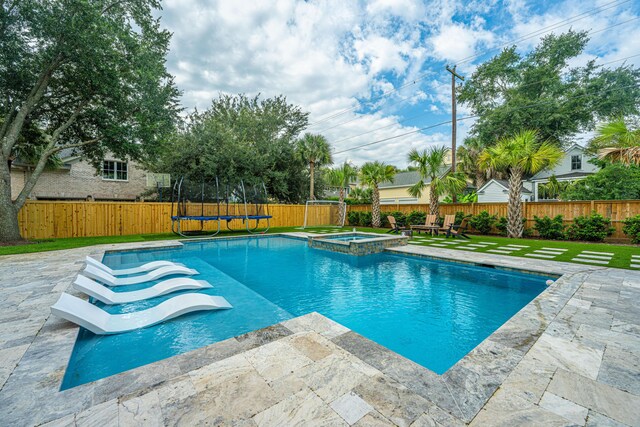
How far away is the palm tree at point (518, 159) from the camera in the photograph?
31.3 ft

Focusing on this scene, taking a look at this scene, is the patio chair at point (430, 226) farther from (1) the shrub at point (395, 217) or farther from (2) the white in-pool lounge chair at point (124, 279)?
(2) the white in-pool lounge chair at point (124, 279)

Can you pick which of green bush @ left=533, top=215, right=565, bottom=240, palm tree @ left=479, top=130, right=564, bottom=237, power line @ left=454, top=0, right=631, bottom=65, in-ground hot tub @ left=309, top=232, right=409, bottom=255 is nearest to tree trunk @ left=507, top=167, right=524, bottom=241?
palm tree @ left=479, top=130, right=564, bottom=237

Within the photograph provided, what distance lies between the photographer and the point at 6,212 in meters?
8.26

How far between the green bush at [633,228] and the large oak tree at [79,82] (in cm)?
1680

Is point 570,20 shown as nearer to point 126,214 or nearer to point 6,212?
point 126,214

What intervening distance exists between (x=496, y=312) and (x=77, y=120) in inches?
567

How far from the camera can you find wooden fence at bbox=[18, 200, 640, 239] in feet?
31.6

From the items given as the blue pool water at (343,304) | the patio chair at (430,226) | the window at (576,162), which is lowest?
the blue pool water at (343,304)

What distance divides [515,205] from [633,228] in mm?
3270

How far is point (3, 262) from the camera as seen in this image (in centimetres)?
556

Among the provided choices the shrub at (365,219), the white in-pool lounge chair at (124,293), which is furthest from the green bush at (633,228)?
the white in-pool lounge chair at (124,293)

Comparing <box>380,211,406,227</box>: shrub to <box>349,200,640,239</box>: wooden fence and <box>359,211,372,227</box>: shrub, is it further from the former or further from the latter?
<box>349,200,640,239</box>: wooden fence

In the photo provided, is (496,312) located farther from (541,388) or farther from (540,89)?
(540,89)

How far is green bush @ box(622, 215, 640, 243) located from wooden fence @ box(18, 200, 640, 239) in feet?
2.11
